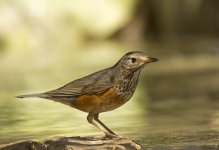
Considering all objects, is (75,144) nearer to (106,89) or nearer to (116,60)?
(106,89)

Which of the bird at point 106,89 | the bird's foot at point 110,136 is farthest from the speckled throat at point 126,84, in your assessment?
the bird's foot at point 110,136

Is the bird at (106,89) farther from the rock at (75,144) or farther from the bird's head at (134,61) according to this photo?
the rock at (75,144)

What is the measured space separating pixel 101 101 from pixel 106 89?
94mm

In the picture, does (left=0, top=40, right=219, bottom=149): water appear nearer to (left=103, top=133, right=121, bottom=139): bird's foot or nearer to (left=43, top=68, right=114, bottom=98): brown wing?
(left=103, top=133, right=121, bottom=139): bird's foot

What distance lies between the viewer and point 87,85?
19.5 ft

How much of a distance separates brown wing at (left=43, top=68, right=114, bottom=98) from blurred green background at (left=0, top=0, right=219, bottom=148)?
0.42m

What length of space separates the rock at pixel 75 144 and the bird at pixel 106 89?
25 centimetres

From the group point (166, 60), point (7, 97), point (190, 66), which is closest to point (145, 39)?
point (166, 60)

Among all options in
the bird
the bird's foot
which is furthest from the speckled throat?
the bird's foot

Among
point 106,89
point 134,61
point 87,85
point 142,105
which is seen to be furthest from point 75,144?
point 142,105

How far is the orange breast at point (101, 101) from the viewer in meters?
5.73

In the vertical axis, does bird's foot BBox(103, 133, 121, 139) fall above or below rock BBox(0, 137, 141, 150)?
above

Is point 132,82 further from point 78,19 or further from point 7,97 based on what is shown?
point 78,19

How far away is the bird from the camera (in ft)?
18.8
